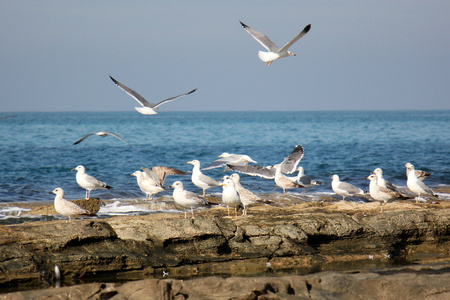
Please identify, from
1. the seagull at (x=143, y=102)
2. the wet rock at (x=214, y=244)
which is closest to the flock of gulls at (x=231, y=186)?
the wet rock at (x=214, y=244)

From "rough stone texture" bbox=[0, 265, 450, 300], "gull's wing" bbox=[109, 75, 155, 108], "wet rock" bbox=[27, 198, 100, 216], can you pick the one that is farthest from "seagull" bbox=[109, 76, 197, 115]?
"rough stone texture" bbox=[0, 265, 450, 300]

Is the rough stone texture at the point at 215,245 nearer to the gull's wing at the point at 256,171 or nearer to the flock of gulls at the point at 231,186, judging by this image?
the flock of gulls at the point at 231,186

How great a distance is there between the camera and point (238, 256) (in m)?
7.58

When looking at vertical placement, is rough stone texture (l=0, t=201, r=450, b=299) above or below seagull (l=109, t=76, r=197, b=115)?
below

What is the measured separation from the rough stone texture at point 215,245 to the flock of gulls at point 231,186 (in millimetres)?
735

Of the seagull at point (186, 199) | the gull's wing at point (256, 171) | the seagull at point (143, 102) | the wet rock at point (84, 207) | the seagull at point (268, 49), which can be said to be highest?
the seagull at point (268, 49)

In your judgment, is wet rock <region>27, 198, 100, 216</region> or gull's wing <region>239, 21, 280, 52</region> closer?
wet rock <region>27, 198, 100, 216</region>

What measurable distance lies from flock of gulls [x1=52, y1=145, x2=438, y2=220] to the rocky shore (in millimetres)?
774

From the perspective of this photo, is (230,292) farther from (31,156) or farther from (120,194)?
(31,156)

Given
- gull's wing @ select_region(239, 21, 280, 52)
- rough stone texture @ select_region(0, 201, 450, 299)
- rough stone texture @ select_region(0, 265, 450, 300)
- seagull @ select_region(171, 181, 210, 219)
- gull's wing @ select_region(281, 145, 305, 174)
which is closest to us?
rough stone texture @ select_region(0, 265, 450, 300)

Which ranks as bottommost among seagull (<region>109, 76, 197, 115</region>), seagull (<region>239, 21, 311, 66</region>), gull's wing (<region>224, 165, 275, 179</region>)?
gull's wing (<region>224, 165, 275, 179</region>)

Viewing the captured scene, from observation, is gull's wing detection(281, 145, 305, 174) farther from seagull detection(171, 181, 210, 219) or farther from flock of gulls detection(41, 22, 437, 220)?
seagull detection(171, 181, 210, 219)

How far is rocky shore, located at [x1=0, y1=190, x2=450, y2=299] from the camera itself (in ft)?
18.6

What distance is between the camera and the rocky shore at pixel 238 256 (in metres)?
5.66
